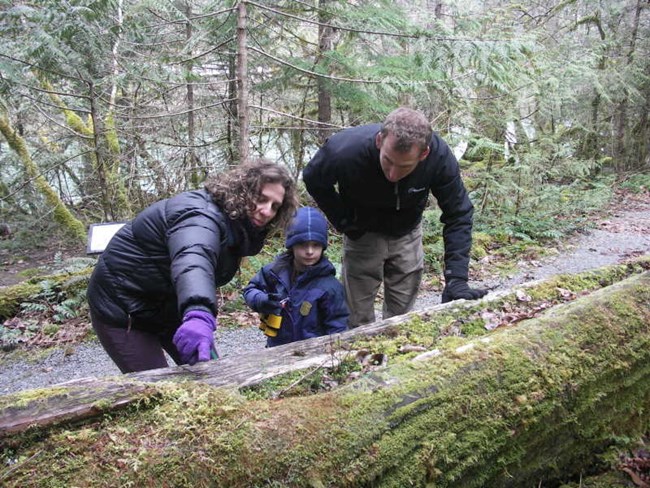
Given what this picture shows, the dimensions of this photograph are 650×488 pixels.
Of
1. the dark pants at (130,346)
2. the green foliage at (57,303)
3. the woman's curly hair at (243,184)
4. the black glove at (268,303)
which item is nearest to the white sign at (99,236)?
the dark pants at (130,346)

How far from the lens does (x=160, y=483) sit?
1.50 meters

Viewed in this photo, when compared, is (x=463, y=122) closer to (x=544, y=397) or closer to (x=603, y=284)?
(x=603, y=284)

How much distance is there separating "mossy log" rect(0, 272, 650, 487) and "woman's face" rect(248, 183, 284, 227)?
3.23ft

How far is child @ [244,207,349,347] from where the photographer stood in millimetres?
3561

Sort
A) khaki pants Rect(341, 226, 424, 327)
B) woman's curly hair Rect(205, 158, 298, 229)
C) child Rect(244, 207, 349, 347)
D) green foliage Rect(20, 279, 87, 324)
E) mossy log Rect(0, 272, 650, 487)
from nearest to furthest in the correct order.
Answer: mossy log Rect(0, 272, 650, 487) < woman's curly hair Rect(205, 158, 298, 229) < child Rect(244, 207, 349, 347) < khaki pants Rect(341, 226, 424, 327) < green foliage Rect(20, 279, 87, 324)

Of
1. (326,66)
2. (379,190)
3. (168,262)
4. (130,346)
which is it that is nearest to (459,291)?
(379,190)

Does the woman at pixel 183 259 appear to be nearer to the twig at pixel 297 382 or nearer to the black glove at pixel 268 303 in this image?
the twig at pixel 297 382

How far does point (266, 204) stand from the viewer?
262 centimetres

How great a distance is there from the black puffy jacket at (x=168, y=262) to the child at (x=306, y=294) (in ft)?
2.43

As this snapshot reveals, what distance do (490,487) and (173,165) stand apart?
25.9 ft

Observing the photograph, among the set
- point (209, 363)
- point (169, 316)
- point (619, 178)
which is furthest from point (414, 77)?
point (619, 178)

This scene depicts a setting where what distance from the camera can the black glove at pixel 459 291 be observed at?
11.2ft

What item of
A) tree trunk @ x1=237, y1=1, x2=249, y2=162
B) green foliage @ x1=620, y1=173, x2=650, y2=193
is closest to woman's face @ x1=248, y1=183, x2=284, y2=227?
tree trunk @ x1=237, y1=1, x2=249, y2=162

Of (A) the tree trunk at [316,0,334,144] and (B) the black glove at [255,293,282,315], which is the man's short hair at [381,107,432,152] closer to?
(B) the black glove at [255,293,282,315]
